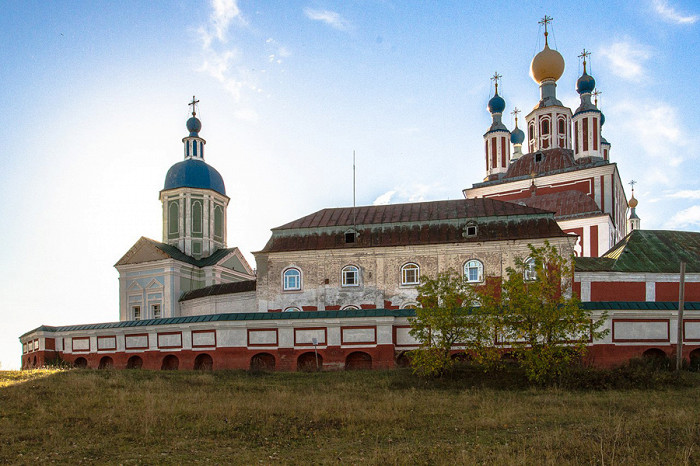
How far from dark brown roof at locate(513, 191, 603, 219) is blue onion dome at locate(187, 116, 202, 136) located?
25.2 metres

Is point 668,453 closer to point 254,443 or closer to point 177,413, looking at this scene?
point 254,443

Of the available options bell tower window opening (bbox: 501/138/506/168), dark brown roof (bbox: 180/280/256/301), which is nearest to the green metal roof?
dark brown roof (bbox: 180/280/256/301)

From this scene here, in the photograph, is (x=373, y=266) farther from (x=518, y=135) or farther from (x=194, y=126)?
(x=518, y=135)

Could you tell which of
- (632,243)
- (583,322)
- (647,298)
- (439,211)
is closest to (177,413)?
(583,322)

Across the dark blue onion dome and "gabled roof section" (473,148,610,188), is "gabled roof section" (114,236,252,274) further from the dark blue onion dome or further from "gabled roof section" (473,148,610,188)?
"gabled roof section" (473,148,610,188)

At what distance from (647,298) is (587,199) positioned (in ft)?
47.4

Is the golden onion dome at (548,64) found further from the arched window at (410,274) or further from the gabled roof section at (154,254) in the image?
the gabled roof section at (154,254)

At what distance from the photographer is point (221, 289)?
4028 cm

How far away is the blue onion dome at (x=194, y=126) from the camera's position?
4938cm

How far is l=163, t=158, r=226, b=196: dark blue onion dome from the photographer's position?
4644 cm

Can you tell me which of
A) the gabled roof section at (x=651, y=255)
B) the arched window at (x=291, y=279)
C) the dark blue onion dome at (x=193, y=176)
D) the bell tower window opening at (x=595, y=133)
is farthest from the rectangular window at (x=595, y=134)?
the dark blue onion dome at (x=193, y=176)

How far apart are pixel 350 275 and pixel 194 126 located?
854 inches

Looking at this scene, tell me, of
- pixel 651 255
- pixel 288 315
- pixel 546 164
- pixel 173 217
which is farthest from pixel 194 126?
pixel 651 255

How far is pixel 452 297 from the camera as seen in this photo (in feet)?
76.2
